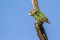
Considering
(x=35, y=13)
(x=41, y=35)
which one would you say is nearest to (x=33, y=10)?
(x=35, y=13)

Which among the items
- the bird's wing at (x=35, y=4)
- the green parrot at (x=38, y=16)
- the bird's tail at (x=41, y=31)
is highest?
the bird's wing at (x=35, y=4)

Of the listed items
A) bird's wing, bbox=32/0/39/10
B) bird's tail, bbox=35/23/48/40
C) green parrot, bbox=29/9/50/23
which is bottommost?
bird's tail, bbox=35/23/48/40

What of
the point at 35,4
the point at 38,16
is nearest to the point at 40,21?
the point at 38,16

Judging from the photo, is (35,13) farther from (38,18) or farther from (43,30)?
(43,30)

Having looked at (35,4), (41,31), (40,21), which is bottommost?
(41,31)

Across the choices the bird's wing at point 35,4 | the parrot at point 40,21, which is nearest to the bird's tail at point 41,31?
the parrot at point 40,21

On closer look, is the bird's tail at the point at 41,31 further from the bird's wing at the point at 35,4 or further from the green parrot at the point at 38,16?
the bird's wing at the point at 35,4

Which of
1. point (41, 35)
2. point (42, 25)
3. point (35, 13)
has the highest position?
point (35, 13)

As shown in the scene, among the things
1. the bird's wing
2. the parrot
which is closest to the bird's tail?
the parrot

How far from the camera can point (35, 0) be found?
1672 mm

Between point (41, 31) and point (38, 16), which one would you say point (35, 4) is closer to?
point (38, 16)

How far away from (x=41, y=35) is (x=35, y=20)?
182mm

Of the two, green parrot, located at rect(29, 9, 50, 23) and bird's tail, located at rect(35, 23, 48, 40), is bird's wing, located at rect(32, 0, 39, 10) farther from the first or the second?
bird's tail, located at rect(35, 23, 48, 40)

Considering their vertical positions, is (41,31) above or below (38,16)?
below
